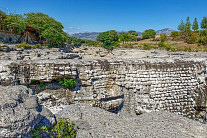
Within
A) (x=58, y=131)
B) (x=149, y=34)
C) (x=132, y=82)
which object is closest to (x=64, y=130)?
(x=58, y=131)

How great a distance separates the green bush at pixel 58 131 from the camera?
13.1ft

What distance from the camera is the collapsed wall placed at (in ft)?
27.3

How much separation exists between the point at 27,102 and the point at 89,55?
1149 inches

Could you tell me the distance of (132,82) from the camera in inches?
352

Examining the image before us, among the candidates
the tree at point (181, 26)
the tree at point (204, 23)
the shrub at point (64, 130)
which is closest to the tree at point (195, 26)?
the tree at point (204, 23)

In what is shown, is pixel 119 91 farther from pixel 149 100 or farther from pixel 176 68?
pixel 176 68

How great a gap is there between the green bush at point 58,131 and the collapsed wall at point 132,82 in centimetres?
407

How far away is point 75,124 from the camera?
4816 millimetres

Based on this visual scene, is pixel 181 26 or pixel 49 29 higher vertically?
pixel 181 26

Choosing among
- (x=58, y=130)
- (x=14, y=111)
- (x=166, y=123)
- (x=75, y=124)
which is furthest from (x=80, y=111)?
(x=166, y=123)

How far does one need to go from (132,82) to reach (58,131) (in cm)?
578

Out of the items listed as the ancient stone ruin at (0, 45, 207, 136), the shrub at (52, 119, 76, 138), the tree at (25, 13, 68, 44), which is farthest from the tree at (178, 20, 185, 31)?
the shrub at (52, 119, 76, 138)

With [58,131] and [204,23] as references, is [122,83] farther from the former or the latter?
[204,23]

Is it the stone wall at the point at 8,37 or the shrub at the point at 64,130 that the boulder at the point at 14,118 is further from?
the stone wall at the point at 8,37
